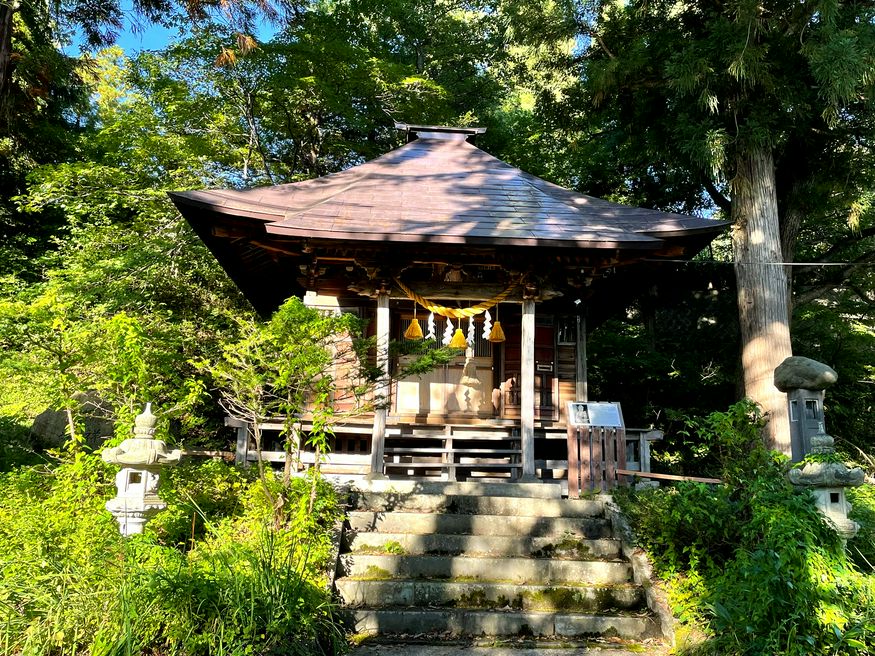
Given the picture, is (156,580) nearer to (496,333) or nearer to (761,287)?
(496,333)

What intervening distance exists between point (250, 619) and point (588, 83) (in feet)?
39.0

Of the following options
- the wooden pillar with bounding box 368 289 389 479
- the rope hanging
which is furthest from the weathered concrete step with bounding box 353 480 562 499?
the rope hanging

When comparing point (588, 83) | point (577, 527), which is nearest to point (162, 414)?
point (577, 527)

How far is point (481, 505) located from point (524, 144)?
1367 cm

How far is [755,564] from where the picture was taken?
3.82 metres

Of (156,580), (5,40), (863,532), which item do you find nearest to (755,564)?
(863,532)

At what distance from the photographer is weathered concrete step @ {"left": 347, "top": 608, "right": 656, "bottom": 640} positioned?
193 inches

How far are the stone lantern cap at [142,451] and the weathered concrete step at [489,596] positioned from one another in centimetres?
182

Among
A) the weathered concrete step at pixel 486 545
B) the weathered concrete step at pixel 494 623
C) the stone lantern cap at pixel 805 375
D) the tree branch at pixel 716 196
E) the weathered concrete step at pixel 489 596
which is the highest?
the tree branch at pixel 716 196

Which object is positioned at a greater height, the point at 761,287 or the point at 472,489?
the point at 761,287

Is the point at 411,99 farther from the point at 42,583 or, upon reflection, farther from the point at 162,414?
the point at 42,583

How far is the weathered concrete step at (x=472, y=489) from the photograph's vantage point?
6.88 metres

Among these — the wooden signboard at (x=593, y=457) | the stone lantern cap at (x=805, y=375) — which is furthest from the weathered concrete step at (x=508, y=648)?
the stone lantern cap at (x=805, y=375)

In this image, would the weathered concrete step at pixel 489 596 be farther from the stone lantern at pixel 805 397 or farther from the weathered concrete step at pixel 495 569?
the stone lantern at pixel 805 397
